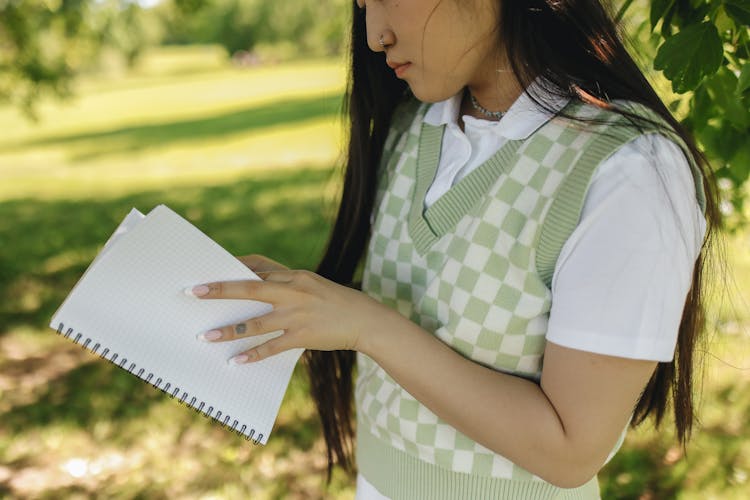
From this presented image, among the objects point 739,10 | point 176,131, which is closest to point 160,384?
point 739,10

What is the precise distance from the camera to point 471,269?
3.61 feet

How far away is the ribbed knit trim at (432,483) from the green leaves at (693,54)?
26.3 inches

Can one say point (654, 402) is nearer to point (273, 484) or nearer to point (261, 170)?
point (273, 484)

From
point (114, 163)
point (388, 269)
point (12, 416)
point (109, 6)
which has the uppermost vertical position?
point (388, 269)

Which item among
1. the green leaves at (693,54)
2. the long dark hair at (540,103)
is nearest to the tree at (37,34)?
the long dark hair at (540,103)

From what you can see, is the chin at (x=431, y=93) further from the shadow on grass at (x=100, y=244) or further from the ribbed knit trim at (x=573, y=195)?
the shadow on grass at (x=100, y=244)

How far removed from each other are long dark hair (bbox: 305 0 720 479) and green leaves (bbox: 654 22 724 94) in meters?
0.09

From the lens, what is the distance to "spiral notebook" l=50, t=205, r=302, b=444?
1.04 meters

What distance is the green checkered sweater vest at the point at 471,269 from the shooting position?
1034 millimetres

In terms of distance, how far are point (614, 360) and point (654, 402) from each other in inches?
18.0

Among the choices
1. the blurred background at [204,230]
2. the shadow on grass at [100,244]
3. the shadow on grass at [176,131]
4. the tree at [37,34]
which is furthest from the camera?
the shadow on grass at [176,131]

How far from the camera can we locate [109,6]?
6.23 m

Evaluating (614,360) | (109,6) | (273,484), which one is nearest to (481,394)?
(614,360)

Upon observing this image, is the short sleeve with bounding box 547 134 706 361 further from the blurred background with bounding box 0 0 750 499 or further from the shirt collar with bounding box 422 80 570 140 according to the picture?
the blurred background with bounding box 0 0 750 499
